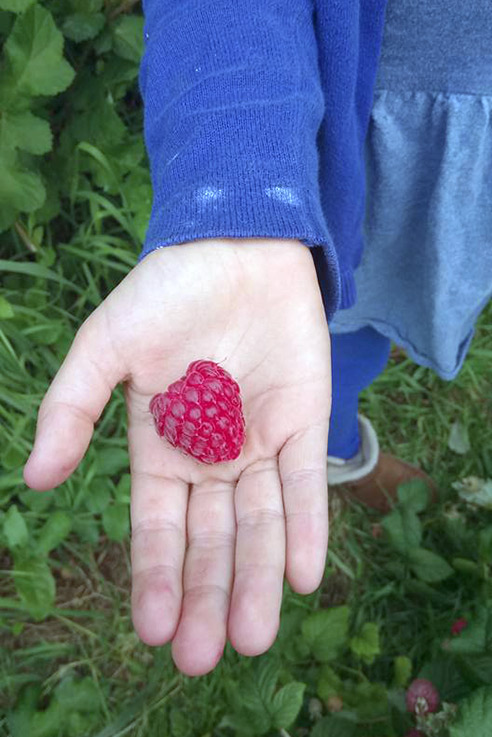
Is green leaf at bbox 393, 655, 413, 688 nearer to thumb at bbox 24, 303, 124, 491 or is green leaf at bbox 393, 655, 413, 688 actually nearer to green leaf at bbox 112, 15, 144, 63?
thumb at bbox 24, 303, 124, 491

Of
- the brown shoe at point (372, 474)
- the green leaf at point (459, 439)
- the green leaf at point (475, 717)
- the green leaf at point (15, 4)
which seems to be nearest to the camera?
the green leaf at point (475, 717)

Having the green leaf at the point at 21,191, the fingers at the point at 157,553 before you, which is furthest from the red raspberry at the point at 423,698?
the green leaf at the point at 21,191

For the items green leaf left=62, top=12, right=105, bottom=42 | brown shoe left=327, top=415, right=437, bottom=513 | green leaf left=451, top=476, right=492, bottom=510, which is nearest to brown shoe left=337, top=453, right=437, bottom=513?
brown shoe left=327, top=415, right=437, bottom=513

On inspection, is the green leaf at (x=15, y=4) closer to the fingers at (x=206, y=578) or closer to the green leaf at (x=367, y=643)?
the fingers at (x=206, y=578)

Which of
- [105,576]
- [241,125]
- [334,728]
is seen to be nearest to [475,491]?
[334,728]

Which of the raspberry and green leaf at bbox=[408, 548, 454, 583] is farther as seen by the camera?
green leaf at bbox=[408, 548, 454, 583]

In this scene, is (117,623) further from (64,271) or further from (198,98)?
(198,98)
